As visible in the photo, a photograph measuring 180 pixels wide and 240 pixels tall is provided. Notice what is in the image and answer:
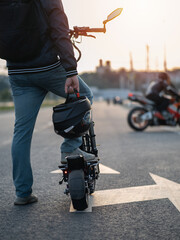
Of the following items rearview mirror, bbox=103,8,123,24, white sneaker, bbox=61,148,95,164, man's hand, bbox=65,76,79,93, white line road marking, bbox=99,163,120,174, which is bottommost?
white line road marking, bbox=99,163,120,174

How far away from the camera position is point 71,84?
2.82 metres

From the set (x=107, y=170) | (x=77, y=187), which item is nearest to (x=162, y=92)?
(x=107, y=170)

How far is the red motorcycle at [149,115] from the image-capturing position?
32.1 feet

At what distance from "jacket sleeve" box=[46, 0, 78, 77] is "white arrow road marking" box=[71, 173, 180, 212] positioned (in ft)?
3.63

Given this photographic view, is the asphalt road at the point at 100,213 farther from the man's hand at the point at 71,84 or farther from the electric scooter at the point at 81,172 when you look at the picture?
the man's hand at the point at 71,84

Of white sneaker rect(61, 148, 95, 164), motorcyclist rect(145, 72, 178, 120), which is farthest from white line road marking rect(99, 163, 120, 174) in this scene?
motorcyclist rect(145, 72, 178, 120)

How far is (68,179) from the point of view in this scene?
2846mm

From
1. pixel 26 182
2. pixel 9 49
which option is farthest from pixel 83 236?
pixel 9 49

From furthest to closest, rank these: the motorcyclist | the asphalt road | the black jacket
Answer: the motorcyclist < the black jacket < the asphalt road

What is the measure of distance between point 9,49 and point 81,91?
62cm

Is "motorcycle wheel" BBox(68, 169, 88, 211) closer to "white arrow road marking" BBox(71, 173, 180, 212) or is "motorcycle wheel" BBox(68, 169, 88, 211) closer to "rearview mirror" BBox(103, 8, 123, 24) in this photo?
"white arrow road marking" BBox(71, 173, 180, 212)

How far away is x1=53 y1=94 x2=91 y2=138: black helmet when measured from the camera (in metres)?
2.74

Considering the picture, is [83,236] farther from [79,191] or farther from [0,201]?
[0,201]

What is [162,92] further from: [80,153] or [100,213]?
[100,213]
